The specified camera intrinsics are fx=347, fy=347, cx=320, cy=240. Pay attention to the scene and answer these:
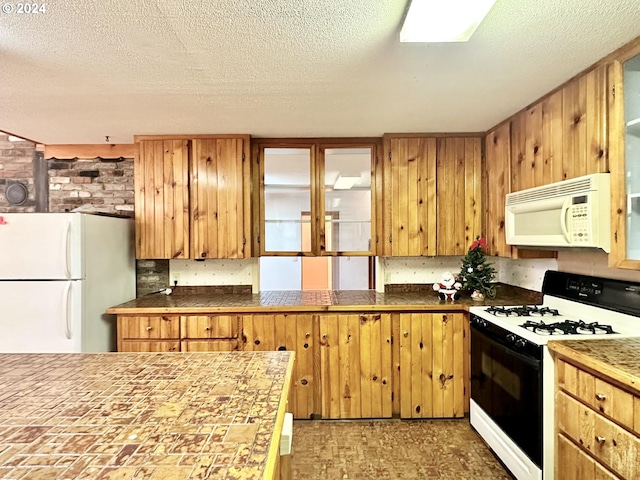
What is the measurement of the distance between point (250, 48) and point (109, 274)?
6.78 ft

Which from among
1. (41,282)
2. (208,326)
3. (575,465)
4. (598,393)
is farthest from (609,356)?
(41,282)

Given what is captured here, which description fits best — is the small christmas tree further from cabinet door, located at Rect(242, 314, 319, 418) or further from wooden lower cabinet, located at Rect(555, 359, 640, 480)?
cabinet door, located at Rect(242, 314, 319, 418)

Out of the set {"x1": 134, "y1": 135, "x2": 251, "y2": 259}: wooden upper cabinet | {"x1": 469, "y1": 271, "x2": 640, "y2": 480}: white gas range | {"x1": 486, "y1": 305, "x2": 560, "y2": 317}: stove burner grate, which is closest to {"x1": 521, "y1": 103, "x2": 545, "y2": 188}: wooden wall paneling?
{"x1": 469, "y1": 271, "x2": 640, "y2": 480}: white gas range

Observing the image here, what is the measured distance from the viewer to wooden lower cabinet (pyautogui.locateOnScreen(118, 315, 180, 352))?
2639 millimetres

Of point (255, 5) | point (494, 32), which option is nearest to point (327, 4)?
point (255, 5)

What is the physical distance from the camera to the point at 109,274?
2.70 m

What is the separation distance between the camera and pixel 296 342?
2656 millimetres

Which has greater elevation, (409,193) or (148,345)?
(409,193)

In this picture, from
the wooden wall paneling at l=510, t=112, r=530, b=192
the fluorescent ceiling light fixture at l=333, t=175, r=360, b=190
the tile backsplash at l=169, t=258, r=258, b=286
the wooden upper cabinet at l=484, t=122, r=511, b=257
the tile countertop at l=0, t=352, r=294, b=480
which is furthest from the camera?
the tile backsplash at l=169, t=258, r=258, b=286

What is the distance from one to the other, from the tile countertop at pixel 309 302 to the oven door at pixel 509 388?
15.7 inches

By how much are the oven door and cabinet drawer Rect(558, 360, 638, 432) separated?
140 millimetres

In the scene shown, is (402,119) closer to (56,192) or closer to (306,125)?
(306,125)

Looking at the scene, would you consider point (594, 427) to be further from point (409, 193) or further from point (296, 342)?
point (409, 193)

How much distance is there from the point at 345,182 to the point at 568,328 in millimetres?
1949
